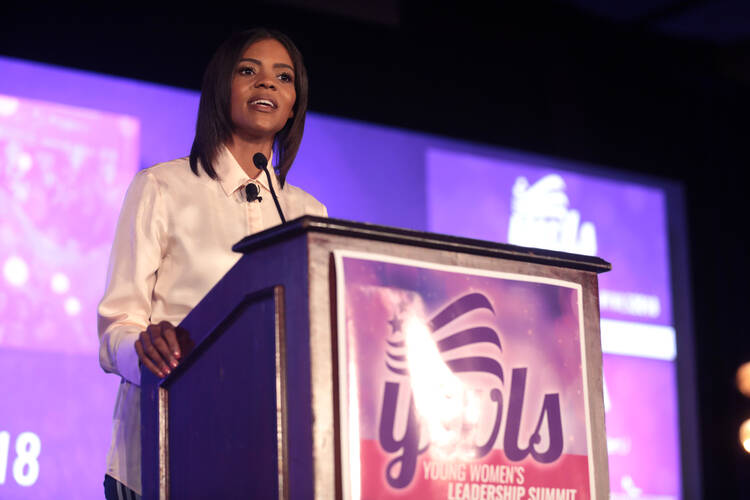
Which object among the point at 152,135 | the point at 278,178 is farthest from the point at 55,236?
the point at 278,178

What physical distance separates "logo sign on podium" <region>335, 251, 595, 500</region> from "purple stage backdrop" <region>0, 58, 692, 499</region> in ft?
Answer: 8.04

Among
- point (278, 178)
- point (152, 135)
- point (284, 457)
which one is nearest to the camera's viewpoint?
point (284, 457)

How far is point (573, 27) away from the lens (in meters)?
5.34

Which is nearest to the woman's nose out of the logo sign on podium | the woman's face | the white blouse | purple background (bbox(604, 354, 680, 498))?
the woman's face

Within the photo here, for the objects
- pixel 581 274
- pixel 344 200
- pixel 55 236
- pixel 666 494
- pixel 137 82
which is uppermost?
pixel 137 82

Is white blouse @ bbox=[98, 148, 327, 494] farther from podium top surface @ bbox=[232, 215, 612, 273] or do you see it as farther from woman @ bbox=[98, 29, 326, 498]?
podium top surface @ bbox=[232, 215, 612, 273]

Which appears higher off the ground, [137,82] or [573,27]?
[573,27]

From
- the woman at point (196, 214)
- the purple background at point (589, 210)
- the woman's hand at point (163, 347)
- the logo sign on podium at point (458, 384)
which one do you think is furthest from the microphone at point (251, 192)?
the purple background at point (589, 210)

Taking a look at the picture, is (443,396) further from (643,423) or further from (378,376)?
(643,423)

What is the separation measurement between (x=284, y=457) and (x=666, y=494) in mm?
4298

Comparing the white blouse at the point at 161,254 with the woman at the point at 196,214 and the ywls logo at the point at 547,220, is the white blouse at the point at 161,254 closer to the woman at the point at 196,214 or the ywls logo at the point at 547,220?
the woman at the point at 196,214

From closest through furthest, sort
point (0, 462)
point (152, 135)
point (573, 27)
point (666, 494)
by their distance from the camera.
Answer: point (0, 462) → point (152, 135) → point (666, 494) → point (573, 27)

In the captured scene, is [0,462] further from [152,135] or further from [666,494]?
[666,494]

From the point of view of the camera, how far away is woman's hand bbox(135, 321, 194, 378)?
4.32 feet
